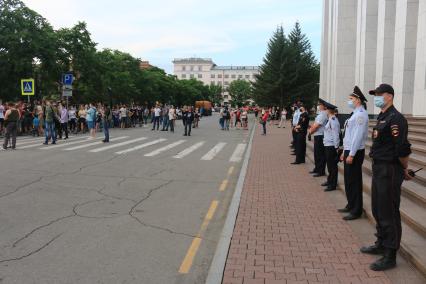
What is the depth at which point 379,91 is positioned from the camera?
17.3ft

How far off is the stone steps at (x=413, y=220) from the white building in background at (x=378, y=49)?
7810 mm

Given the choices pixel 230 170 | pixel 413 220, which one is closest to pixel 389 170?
pixel 413 220

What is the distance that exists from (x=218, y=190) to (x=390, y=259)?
5128 millimetres

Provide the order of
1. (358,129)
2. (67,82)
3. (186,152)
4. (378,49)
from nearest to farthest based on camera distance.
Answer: (358,129) → (186,152) → (378,49) → (67,82)

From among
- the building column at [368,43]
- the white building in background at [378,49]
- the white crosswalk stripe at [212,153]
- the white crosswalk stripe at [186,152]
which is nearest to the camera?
the white building in background at [378,49]

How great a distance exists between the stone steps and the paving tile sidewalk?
43cm

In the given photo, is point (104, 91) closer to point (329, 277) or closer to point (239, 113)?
point (239, 113)

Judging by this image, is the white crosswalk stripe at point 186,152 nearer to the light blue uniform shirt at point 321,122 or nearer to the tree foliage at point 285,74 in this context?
the light blue uniform shirt at point 321,122

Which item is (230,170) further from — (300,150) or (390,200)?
(390,200)

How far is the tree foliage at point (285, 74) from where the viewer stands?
199ft

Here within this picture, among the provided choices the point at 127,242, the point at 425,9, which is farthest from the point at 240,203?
the point at 425,9

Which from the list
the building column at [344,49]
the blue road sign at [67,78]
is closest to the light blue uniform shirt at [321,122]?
the blue road sign at [67,78]

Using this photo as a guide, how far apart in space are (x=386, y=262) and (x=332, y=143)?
4734mm

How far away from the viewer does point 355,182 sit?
7.16m
